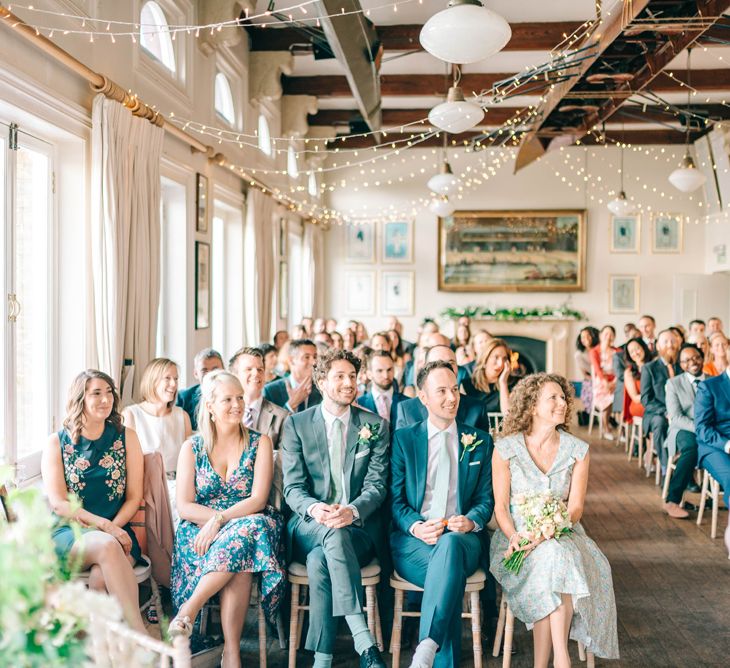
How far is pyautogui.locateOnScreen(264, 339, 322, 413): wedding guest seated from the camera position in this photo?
224 inches

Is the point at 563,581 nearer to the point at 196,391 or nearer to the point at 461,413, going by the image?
A: the point at 461,413

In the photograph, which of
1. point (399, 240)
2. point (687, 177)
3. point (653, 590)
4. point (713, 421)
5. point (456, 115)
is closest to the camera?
point (653, 590)

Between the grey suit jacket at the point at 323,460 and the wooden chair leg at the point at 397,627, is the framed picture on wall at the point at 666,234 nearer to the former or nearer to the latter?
the grey suit jacket at the point at 323,460

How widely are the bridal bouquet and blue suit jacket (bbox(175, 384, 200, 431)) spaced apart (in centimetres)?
261

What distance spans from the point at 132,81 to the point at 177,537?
3.50m

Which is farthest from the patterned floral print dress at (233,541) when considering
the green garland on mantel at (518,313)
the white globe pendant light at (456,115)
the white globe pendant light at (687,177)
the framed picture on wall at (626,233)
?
the framed picture on wall at (626,233)

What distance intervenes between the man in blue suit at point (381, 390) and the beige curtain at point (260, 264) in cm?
420

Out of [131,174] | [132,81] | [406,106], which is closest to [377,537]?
[131,174]

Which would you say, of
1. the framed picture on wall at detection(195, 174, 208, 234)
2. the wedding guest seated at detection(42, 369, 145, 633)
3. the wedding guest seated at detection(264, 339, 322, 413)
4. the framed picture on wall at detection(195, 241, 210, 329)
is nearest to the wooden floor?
the wedding guest seated at detection(42, 369, 145, 633)

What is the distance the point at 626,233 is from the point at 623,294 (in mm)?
1139

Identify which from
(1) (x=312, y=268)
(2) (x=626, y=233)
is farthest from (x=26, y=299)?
(2) (x=626, y=233)

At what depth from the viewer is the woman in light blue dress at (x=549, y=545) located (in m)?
3.40

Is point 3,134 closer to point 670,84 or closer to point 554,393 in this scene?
point 554,393

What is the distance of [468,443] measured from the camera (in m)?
3.81
